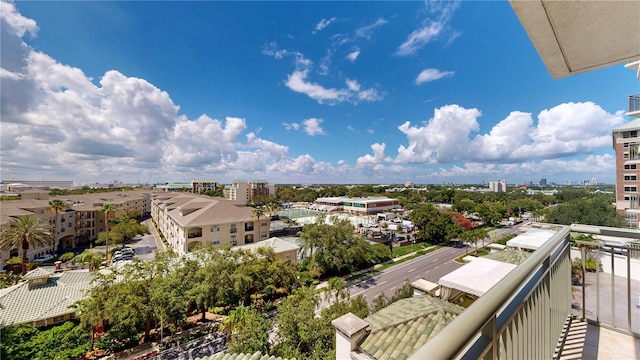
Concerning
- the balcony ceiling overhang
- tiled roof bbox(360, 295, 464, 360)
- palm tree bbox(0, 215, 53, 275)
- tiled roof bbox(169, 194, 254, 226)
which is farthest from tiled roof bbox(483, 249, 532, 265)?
palm tree bbox(0, 215, 53, 275)

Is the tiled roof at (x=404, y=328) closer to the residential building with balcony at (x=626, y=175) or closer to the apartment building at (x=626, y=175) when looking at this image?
the apartment building at (x=626, y=175)

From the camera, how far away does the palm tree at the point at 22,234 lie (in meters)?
16.7

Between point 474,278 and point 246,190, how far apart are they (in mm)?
62446

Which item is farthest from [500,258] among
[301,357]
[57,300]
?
[57,300]

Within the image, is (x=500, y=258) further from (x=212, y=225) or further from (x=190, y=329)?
(x=212, y=225)

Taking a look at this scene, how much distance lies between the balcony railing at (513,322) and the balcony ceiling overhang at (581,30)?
1279 mm

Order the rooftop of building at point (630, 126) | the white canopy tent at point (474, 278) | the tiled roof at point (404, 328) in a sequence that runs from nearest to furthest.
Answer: the tiled roof at point (404, 328), the white canopy tent at point (474, 278), the rooftop of building at point (630, 126)

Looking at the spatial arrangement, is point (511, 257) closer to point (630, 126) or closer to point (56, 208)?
point (630, 126)

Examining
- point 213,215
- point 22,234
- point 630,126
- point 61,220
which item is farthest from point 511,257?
point 61,220

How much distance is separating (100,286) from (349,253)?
491 inches

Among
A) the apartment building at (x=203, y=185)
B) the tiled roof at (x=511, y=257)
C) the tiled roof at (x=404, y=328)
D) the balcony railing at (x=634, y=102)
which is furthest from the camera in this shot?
the apartment building at (x=203, y=185)

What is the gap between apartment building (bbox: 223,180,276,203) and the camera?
206ft

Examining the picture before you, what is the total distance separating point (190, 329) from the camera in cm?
1096

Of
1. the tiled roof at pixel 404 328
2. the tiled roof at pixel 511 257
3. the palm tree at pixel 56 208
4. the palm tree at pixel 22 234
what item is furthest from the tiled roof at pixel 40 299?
the tiled roof at pixel 511 257
